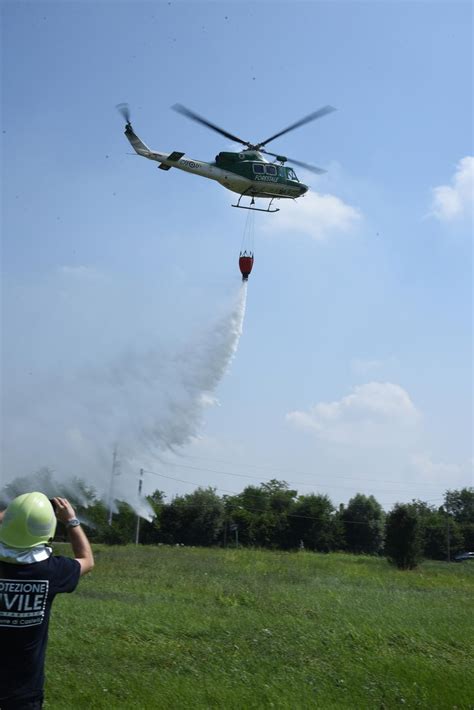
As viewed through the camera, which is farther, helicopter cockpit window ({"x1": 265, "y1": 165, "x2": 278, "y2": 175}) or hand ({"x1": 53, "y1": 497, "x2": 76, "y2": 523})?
helicopter cockpit window ({"x1": 265, "y1": 165, "x2": 278, "y2": 175})

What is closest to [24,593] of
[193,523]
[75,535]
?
[75,535]

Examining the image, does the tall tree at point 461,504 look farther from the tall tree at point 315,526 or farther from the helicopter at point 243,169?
the helicopter at point 243,169

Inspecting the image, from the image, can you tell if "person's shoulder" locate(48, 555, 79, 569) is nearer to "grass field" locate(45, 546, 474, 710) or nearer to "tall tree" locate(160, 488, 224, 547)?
"grass field" locate(45, 546, 474, 710)

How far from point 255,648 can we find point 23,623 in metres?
10.3

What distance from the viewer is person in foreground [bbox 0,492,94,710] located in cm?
471

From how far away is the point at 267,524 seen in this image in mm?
72875

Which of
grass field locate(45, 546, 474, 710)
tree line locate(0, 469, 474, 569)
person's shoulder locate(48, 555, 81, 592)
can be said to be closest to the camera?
person's shoulder locate(48, 555, 81, 592)

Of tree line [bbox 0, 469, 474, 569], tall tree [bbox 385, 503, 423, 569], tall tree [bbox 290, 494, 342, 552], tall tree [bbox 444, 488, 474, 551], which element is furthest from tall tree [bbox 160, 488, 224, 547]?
tall tree [bbox 444, 488, 474, 551]

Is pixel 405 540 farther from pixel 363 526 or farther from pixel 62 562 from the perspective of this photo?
pixel 62 562

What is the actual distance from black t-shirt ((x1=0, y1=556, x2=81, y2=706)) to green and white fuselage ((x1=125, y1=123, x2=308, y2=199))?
2509cm

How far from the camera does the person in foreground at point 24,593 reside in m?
4.71

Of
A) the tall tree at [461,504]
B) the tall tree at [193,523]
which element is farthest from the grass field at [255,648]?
the tall tree at [461,504]

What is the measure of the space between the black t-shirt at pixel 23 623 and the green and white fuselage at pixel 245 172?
82.3ft

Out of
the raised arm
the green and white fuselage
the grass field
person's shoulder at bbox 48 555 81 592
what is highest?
the green and white fuselage
